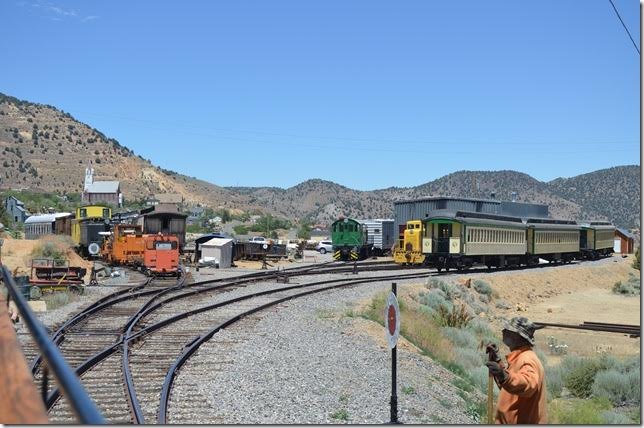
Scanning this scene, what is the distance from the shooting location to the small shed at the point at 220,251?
120 feet

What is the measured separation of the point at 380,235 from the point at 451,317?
31268mm

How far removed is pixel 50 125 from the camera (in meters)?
133

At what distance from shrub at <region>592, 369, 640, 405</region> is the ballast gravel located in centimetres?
423

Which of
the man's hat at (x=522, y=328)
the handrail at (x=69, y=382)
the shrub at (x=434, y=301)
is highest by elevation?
the handrail at (x=69, y=382)

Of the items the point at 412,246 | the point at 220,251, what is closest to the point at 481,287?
the point at 412,246

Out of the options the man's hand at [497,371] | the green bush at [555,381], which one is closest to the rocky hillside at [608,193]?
the green bush at [555,381]

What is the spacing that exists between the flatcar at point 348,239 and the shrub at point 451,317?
25.3 meters

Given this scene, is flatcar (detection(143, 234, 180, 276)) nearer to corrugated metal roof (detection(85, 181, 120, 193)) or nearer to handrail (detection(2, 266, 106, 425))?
handrail (detection(2, 266, 106, 425))

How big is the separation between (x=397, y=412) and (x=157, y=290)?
14.9m

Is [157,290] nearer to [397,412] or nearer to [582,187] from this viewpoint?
[397,412]

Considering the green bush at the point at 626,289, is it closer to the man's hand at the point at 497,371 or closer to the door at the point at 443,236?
the door at the point at 443,236

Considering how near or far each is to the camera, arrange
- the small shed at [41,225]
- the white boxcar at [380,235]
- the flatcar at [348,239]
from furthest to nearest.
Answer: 1. the white boxcar at [380,235]
2. the flatcar at [348,239]
3. the small shed at [41,225]

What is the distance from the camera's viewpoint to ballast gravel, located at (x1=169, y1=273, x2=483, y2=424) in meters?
8.51

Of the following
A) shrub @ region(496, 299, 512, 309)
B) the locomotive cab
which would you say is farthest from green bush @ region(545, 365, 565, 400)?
the locomotive cab
